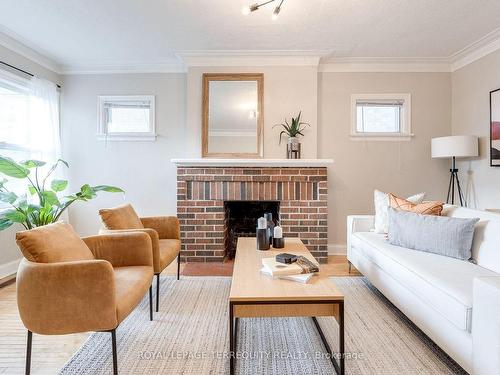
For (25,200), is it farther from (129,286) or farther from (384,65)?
(384,65)

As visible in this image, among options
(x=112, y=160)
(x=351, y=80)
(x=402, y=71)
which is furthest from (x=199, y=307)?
(x=402, y=71)

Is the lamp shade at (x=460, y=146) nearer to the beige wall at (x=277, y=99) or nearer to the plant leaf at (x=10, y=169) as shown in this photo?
the beige wall at (x=277, y=99)

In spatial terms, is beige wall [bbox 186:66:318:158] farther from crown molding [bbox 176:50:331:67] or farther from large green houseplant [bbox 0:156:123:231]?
large green houseplant [bbox 0:156:123:231]

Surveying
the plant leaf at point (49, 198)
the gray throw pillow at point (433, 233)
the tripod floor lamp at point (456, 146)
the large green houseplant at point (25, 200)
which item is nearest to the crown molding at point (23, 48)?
the large green houseplant at point (25, 200)

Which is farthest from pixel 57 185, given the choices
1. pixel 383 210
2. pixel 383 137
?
pixel 383 137

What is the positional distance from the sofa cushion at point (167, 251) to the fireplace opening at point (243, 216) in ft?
4.01

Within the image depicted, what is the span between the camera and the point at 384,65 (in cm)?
374

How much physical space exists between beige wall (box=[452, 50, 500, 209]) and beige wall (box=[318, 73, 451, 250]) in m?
0.15

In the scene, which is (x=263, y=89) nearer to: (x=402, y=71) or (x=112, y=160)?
(x=402, y=71)

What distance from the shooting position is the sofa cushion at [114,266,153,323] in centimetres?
152

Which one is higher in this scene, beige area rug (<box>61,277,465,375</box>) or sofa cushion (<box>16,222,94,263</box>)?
sofa cushion (<box>16,222,94,263</box>)

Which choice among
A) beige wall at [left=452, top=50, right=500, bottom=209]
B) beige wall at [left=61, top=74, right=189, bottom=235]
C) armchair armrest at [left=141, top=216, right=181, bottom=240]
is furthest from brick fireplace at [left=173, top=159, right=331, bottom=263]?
beige wall at [left=452, top=50, right=500, bottom=209]

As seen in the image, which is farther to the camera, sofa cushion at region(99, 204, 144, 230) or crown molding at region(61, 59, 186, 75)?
crown molding at region(61, 59, 186, 75)

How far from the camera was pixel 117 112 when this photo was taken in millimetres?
3889
